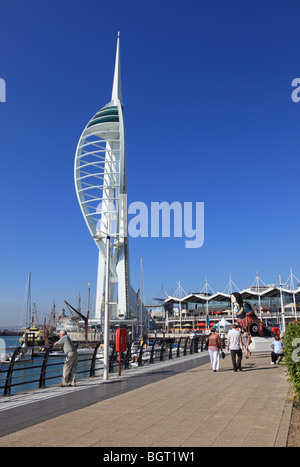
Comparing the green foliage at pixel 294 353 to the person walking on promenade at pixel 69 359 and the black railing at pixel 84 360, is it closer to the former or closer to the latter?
the black railing at pixel 84 360

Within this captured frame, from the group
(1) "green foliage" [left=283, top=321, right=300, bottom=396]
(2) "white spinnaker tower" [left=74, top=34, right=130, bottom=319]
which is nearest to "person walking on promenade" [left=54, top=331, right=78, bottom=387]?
(1) "green foliage" [left=283, top=321, right=300, bottom=396]

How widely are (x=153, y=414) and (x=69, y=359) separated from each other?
4390 millimetres

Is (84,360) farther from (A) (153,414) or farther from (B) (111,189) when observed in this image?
(B) (111,189)

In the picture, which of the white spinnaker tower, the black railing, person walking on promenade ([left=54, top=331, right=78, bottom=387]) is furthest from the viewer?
the white spinnaker tower

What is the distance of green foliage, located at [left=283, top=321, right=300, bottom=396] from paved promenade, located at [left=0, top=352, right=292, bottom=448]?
0.64 m

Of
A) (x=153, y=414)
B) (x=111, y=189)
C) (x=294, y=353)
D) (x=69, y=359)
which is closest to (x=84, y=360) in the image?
(x=69, y=359)

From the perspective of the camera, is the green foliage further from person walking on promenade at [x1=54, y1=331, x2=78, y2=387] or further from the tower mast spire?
the tower mast spire

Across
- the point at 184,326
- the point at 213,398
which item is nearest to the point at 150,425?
the point at 213,398

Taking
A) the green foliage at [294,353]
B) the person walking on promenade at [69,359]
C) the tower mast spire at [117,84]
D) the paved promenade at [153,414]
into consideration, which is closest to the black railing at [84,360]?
the person walking on promenade at [69,359]

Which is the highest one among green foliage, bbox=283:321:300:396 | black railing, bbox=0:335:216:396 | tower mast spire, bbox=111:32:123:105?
tower mast spire, bbox=111:32:123:105

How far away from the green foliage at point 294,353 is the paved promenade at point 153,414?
0.64m

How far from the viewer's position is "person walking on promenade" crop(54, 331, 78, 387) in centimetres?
1087

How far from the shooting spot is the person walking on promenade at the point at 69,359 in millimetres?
10867
